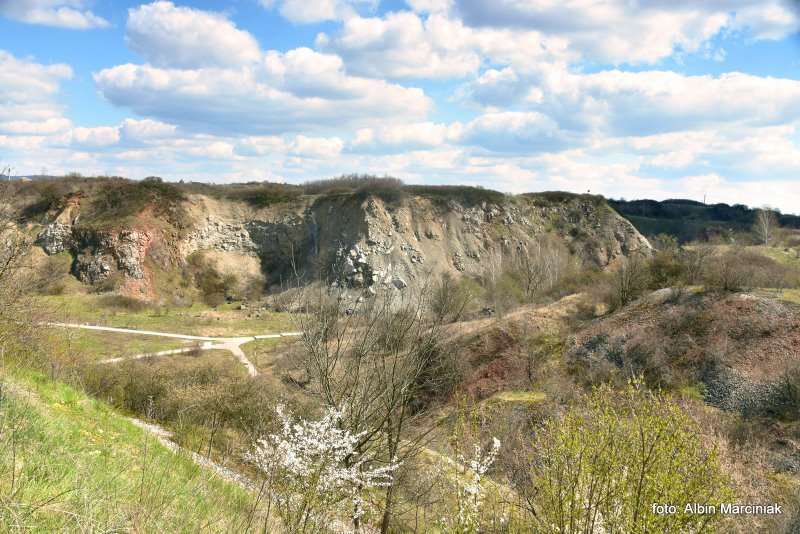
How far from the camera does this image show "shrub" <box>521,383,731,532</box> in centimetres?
607

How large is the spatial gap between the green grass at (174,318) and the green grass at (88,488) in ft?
102

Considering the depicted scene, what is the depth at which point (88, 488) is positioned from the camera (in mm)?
4766

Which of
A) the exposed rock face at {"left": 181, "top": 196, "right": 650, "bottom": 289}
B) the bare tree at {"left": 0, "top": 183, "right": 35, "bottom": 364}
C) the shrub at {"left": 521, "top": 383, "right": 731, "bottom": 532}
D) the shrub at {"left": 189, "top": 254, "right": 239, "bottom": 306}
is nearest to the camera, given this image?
the shrub at {"left": 521, "top": 383, "right": 731, "bottom": 532}

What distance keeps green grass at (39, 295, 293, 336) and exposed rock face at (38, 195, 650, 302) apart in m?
7.52

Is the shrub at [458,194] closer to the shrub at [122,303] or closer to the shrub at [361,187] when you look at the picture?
the shrub at [361,187]

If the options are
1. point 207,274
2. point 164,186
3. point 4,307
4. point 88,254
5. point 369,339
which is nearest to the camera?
point 369,339

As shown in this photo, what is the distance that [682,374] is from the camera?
73.5ft

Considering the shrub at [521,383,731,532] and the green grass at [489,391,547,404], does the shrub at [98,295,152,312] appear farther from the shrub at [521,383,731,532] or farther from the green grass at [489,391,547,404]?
the shrub at [521,383,731,532]

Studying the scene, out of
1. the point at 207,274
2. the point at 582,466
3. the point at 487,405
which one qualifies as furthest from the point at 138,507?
the point at 207,274

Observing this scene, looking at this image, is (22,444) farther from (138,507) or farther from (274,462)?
(274,462)

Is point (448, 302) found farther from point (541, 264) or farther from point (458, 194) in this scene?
point (458, 194)

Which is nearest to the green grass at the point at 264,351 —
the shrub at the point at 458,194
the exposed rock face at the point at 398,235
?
the exposed rock face at the point at 398,235

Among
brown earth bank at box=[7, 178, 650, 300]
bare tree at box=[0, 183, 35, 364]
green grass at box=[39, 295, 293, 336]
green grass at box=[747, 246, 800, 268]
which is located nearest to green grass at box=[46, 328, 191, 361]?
green grass at box=[39, 295, 293, 336]

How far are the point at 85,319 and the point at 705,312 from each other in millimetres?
41044
